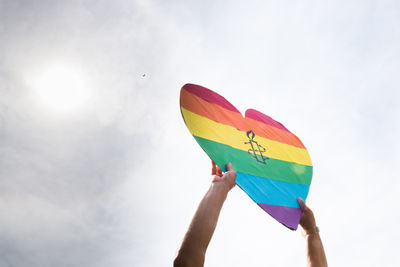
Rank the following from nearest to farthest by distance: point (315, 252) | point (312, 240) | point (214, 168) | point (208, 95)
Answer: point (315, 252)
point (312, 240)
point (214, 168)
point (208, 95)

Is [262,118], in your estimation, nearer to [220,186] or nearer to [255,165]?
[255,165]

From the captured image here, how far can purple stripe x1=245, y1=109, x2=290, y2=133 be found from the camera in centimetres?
300

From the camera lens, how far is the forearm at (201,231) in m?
1.12

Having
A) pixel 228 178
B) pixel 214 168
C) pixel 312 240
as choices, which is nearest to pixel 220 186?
pixel 228 178

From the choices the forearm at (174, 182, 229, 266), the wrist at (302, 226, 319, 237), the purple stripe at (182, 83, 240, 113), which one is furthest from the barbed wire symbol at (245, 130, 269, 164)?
the forearm at (174, 182, 229, 266)

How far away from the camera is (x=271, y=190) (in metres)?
2.32

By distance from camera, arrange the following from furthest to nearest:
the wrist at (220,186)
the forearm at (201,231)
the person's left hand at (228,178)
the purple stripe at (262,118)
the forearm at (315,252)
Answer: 1. the purple stripe at (262,118)
2. the forearm at (315,252)
3. the person's left hand at (228,178)
4. the wrist at (220,186)
5. the forearm at (201,231)

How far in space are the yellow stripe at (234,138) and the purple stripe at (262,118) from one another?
1.03ft

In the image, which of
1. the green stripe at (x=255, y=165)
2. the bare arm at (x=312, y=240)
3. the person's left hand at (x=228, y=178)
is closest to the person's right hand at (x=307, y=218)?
the bare arm at (x=312, y=240)

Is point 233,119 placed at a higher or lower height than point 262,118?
lower

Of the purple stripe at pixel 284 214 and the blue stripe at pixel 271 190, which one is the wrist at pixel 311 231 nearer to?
the purple stripe at pixel 284 214

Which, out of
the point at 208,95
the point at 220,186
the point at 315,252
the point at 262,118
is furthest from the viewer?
the point at 262,118

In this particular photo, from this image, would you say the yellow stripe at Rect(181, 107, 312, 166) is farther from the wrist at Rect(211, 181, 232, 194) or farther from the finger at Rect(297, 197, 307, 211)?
the wrist at Rect(211, 181, 232, 194)

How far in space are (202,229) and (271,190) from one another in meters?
1.27
